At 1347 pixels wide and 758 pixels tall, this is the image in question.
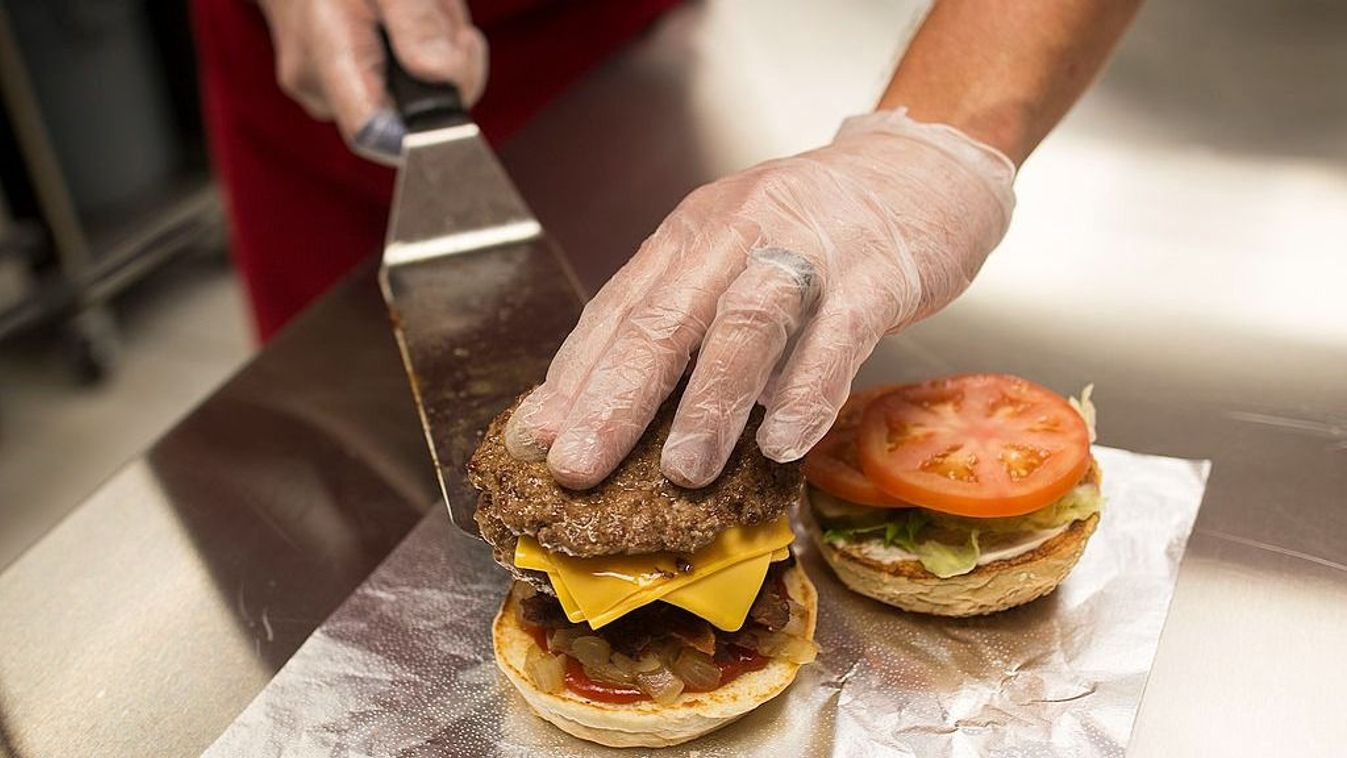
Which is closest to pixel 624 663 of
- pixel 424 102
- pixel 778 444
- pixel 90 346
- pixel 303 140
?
pixel 778 444

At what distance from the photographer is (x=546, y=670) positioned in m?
1.79

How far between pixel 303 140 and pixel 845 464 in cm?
200

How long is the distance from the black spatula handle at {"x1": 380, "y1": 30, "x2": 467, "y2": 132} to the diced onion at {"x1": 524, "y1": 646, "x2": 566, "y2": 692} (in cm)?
124

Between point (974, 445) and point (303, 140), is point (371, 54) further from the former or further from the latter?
point (974, 445)

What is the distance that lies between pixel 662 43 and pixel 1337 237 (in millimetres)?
1978

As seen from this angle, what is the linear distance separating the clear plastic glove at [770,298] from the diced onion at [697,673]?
0.27 metres

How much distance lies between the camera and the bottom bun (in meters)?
1.87

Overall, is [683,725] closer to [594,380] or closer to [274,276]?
[594,380]

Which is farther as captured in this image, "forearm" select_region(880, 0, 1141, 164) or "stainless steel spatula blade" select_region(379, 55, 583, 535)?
"forearm" select_region(880, 0, 1141, 164)

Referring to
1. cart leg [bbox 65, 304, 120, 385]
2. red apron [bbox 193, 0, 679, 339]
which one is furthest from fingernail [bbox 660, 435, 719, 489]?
cart leg [bbox 65, 304, 120, 385]

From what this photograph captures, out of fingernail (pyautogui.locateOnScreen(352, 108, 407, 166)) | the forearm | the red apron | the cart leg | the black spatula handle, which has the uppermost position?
the forearm

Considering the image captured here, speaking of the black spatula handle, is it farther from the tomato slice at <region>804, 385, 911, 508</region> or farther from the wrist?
the tomato slice at <region>804, 385, 911, 508</region>

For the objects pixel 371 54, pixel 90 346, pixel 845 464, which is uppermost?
pixel 371 54

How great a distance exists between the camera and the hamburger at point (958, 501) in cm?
185
